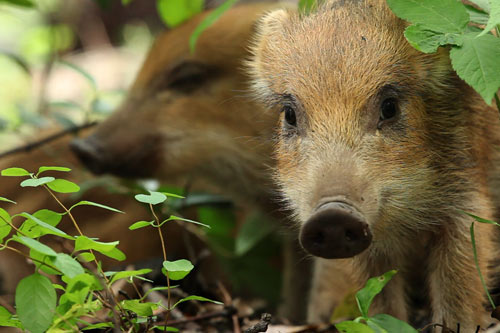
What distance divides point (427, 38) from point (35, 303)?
119cm

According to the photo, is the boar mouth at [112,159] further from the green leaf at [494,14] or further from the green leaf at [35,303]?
the green leaf at [494,14]

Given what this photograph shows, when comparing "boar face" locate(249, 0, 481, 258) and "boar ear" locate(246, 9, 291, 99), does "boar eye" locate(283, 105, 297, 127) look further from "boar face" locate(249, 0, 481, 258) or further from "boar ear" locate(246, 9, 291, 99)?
"boar ear" locate(246, 9, 291, 99)

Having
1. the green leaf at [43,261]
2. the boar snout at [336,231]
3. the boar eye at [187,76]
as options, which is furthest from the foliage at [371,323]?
the boar eye at [187,76]

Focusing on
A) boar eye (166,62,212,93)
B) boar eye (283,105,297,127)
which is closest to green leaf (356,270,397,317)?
boar eye (283,105,297,127)

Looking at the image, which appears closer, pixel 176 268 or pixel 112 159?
pixel 176 268

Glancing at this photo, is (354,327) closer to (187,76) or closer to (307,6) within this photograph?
(307,6)

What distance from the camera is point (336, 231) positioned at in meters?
1.69

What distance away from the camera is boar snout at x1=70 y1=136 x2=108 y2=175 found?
3.47m

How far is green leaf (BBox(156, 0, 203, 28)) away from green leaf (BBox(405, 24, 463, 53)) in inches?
78.6

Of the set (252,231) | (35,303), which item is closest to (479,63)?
(35,303)

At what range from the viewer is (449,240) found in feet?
7.03

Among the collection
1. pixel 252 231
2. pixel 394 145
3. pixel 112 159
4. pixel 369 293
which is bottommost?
pixel 252 231

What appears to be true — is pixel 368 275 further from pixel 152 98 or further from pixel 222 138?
pixel 152 98

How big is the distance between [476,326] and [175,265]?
97 centimetres
